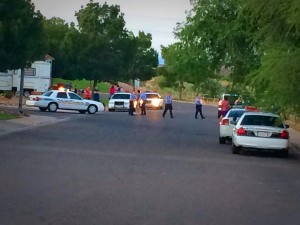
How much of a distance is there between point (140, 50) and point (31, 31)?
98.1 metres

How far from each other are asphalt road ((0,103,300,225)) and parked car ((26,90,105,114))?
25.0m

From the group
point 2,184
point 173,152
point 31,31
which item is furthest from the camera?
point 31,31

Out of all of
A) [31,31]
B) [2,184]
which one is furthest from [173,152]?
[31,31]

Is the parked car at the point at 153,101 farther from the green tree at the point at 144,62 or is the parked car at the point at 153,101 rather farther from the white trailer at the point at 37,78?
the green tree at the point at 144,62

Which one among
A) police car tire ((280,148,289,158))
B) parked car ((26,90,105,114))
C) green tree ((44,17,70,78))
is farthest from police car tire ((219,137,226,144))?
green tree ((44,17,70,78))

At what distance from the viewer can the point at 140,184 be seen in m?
14.8

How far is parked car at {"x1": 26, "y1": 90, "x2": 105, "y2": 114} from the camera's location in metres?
51.2

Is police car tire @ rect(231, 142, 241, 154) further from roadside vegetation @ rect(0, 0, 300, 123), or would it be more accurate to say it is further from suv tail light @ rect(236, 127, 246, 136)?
roadside vegetation @ rect(0, 0, 300, 123)

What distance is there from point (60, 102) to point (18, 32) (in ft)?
44.7

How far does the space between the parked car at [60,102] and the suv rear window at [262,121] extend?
28.1m

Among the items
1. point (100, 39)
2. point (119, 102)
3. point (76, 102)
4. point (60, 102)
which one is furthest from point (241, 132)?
point (100, 39)

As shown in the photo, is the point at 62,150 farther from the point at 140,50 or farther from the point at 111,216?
the point at 140,50

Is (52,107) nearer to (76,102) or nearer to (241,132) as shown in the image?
(76,102)

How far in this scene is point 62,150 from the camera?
870 inches
